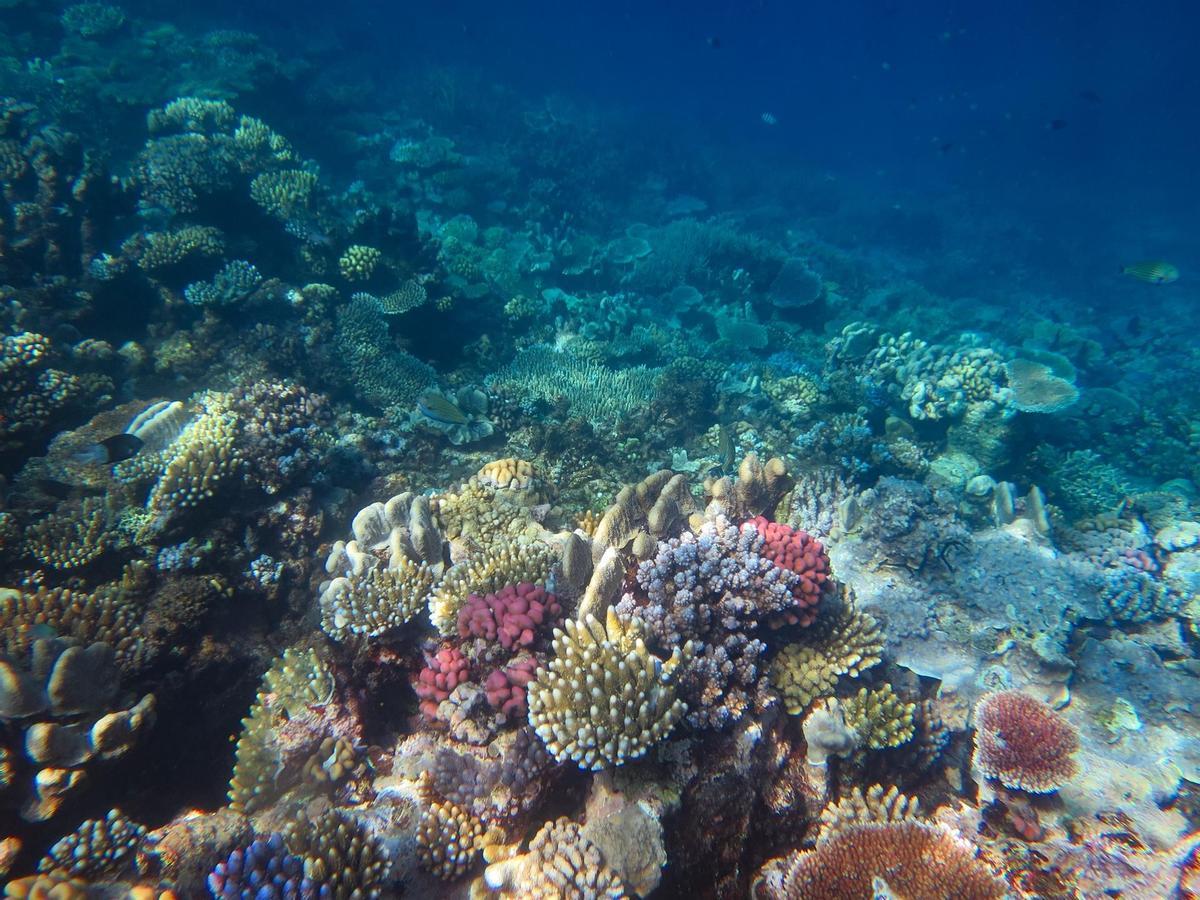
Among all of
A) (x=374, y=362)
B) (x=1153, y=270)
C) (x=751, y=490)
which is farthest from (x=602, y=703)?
(x=1153, y=270)

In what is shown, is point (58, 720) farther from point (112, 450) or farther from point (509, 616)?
point (509, 616)

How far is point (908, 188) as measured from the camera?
43719 mm

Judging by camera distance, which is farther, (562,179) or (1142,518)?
(562,179)

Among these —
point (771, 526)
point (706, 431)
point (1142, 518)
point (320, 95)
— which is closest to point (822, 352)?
point (706, 431)

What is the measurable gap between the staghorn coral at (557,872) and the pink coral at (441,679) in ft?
3.53

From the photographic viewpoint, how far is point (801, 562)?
177 inches

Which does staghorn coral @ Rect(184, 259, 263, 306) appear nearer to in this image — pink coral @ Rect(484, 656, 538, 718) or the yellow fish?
pink coral @ Rect(484, 656, 538, 718)

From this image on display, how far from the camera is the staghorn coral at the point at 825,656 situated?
164 inches

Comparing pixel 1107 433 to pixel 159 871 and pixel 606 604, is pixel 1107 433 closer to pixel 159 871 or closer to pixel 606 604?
pixel 606 604

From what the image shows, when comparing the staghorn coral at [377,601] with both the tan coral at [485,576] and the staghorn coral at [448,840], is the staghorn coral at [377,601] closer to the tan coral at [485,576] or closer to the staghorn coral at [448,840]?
the tan coral at [485,576]

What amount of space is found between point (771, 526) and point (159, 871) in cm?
459

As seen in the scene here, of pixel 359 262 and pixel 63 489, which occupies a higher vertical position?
pixel 359 262

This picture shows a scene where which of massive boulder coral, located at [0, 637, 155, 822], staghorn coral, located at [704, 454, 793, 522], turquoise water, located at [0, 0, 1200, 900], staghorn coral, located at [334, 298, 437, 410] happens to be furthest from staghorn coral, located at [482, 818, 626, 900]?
staghorn coral, located at [334, 298, 437, 410]

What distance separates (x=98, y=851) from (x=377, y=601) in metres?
1.88
